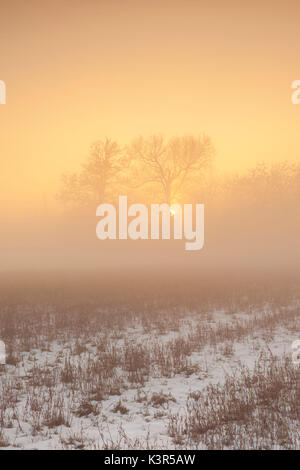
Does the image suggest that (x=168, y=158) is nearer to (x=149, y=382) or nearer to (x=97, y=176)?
(x=97, y=176)

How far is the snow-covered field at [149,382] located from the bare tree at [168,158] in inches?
1509

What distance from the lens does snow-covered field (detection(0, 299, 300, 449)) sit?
550cm

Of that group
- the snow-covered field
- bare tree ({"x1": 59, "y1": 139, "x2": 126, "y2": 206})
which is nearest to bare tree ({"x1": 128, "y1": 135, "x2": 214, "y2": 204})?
bare tree ({"x1": 59, "y1": 139, "x2": 126, "y2": 206})

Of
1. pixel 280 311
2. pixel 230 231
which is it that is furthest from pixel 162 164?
pixel 280 311

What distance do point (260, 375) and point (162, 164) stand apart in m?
45.0

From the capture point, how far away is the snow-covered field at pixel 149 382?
5.50 meters

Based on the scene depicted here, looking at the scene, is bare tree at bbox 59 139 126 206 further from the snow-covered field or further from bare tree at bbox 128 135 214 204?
the snow-covered field

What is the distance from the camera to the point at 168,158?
167ft

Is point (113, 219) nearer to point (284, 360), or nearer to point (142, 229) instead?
point (142, 229)

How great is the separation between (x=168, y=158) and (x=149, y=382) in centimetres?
4519

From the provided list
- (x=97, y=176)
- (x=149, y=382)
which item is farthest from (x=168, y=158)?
(x=149, y=382)

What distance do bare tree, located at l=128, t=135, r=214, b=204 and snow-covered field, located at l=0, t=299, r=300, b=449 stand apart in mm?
38340
